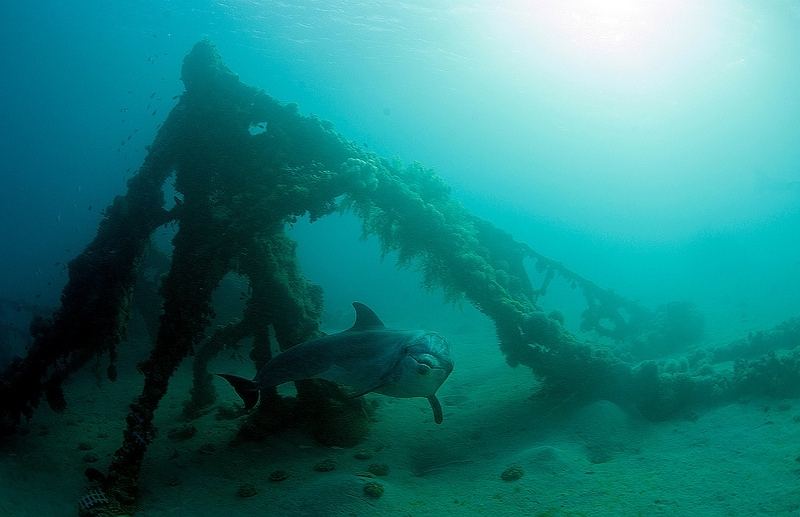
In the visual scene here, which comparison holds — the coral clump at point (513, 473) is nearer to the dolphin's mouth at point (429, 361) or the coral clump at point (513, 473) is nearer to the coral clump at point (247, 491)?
the dolphin's mouth at point (429, 361)

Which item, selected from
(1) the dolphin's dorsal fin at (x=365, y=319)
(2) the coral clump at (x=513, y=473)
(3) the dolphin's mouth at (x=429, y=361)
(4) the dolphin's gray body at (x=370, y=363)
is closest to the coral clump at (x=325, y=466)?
(4) the dolphin's gray body at (x=370, y=363)

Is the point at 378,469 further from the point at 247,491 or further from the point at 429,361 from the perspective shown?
the point at 429,361

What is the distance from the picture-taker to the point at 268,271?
805 centimetres

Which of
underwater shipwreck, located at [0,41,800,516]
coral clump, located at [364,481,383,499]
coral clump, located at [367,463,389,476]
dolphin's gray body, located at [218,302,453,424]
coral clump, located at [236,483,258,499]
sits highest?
underwater shipwreck, located at [0,41,800,516]

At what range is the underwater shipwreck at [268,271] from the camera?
277 inches

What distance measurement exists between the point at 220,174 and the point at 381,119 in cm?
8237

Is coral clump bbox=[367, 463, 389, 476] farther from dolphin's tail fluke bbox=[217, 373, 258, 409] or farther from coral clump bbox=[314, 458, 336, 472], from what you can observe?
dolphin's tail fluke bbox=[217, 373, 258, 409]

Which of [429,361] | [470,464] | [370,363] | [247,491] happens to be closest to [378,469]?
[470,464]

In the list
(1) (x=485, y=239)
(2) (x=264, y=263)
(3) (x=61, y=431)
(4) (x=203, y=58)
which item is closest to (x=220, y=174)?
(2) (x=264, y=263)

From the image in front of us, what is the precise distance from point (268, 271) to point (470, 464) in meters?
5.06

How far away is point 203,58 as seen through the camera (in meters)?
9.23

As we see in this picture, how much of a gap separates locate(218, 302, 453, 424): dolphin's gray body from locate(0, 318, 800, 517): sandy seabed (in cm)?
A: 132

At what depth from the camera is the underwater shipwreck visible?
704 centimetres

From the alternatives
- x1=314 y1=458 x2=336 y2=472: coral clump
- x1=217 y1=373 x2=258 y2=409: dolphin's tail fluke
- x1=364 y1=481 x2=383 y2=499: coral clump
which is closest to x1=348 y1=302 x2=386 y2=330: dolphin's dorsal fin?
x1=217 y1=373 x2=258 y2=409: dolphin's tail fluke
